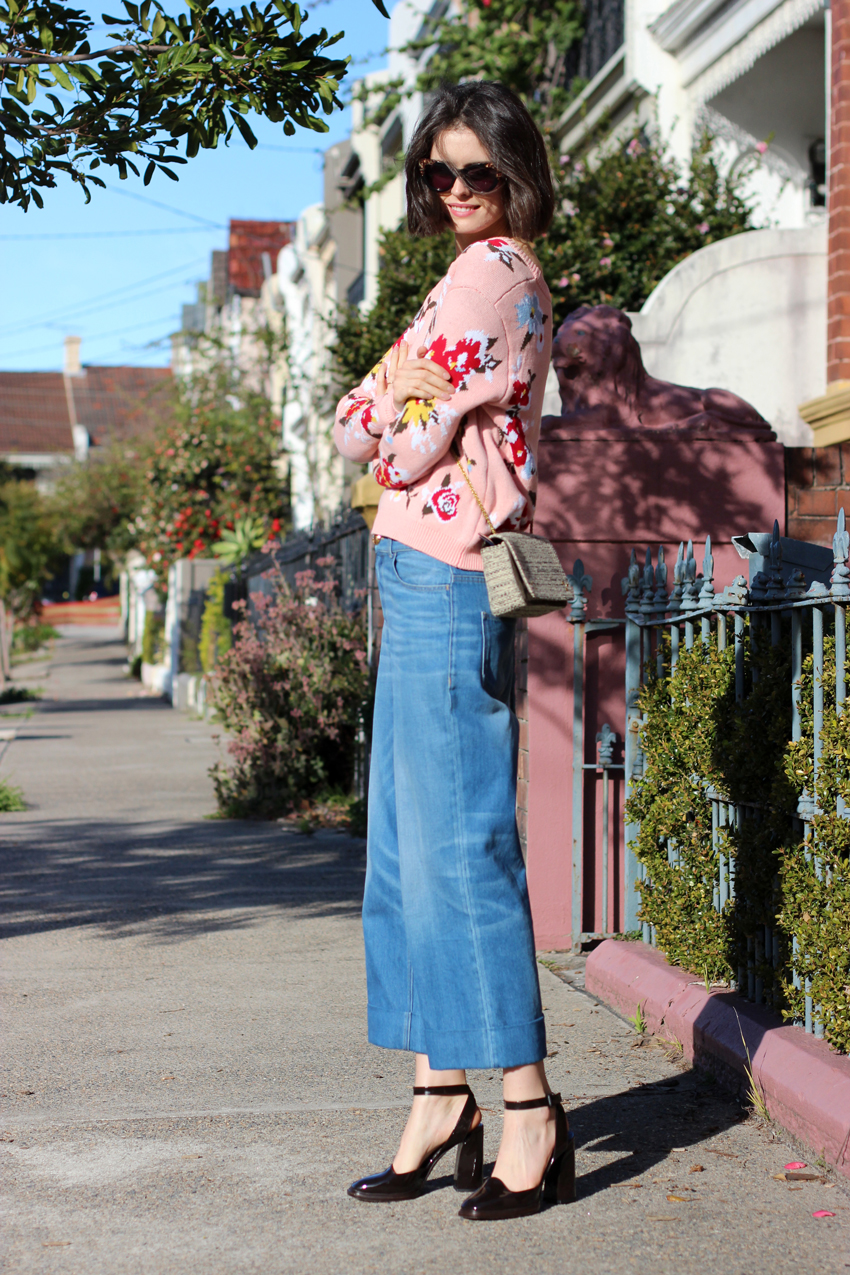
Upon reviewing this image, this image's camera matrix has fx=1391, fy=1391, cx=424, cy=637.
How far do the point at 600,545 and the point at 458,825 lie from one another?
7.76ft

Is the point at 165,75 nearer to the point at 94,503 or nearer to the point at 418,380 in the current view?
the point at 418,380

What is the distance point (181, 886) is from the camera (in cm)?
620

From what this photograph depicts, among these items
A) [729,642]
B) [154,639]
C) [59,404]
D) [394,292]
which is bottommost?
[154,639]

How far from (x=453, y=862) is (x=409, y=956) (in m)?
0.24

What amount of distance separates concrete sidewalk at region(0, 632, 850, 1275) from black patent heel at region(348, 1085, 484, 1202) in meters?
0.04

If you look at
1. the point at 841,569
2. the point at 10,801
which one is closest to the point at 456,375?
the point at 841,569

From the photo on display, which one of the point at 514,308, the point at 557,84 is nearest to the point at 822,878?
the point at 514,308

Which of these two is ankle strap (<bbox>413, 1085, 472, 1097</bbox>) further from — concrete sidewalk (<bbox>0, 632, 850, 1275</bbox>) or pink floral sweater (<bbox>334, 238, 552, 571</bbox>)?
pink floral sweater (<bbox>334, 238, 552, 571</bbox>)

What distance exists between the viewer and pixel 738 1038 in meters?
3.43

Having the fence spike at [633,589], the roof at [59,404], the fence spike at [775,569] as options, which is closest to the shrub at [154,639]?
the fence spike at [633,589]

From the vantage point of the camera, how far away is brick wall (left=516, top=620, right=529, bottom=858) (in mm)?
4895

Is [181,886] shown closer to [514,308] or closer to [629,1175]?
[629,1175]

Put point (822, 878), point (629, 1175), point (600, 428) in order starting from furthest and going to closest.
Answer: point (600, 428) → point (822, 878) → point (629, 1175)

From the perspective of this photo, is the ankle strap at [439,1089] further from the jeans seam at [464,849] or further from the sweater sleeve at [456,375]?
the sweater sleeve at [456,375]
